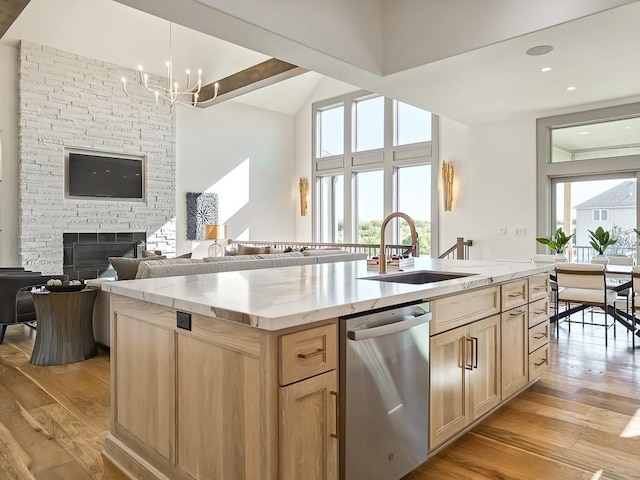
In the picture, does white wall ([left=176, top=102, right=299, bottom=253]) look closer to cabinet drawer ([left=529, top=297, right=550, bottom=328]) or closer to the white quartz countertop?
the white quartz countertop

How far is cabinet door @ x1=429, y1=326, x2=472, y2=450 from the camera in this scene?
206cm

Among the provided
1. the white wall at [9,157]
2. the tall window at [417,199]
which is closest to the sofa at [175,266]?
the white wall at [9,157]

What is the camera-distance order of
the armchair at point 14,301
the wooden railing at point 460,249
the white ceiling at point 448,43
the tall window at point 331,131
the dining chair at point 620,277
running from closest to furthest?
the white ceiling at point 448,43, the armchair at point 14,301, the dining chair at point 620,277, the wooden railing at point 460,249, the tall window at point 331,131

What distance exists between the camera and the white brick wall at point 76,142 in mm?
6543

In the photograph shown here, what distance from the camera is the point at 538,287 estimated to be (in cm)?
311

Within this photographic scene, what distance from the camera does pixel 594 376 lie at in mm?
3396

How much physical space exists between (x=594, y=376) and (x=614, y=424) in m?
0.92

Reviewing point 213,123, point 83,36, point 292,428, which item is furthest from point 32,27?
point 292,428

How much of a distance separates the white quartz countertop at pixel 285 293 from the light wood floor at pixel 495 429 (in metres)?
0.84

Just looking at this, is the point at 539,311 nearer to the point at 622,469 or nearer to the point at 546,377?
the point at 546,377

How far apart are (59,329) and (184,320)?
2.76m

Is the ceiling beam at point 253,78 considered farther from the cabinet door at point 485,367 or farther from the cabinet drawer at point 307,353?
the cabinet drawer at point 307,353

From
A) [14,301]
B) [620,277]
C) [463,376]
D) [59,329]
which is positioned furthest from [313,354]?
Result: [620,277]

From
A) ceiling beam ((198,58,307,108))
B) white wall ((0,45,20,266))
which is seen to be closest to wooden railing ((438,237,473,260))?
ceiling beam ((198,58,307,108))
